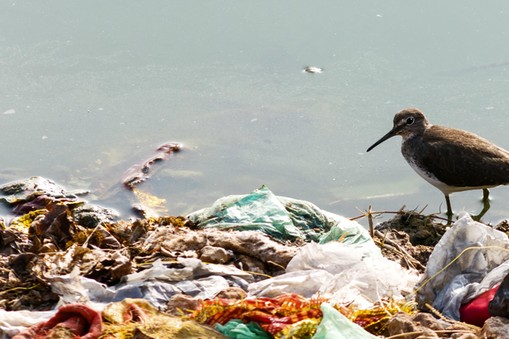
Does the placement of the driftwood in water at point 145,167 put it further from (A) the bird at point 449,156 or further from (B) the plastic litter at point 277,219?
(A) the bird at point 449,156

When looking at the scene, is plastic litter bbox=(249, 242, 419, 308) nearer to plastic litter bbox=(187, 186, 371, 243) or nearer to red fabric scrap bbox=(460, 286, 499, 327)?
red fabric scrap bbox=(460, 286, 499, 327)

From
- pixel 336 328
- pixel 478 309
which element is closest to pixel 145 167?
pixel 478 309

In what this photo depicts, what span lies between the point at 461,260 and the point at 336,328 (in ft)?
4.07

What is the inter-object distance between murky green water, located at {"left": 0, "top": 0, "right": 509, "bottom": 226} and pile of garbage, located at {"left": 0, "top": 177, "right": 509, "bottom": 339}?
162 cm

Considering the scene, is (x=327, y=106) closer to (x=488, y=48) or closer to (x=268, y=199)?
(x=488, y=48)

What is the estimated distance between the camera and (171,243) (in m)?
6.10

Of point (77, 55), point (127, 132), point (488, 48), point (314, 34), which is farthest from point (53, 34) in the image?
point (488, 48)

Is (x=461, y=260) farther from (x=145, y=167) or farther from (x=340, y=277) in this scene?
(x=145, y=167)

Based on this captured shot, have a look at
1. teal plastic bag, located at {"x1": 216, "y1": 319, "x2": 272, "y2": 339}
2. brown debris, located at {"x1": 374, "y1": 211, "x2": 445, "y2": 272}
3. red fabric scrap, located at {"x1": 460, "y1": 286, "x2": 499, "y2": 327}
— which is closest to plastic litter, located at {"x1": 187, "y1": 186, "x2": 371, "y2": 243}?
brown debris, located at {"x1": 374, "y1": 211, "x2": 445, "y2": 272}

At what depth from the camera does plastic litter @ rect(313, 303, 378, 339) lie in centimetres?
446

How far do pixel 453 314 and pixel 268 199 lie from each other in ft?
6.42

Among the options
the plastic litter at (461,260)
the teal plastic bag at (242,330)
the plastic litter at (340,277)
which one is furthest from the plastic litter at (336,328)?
the plastic litter at (461,260)

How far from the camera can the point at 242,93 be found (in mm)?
9508

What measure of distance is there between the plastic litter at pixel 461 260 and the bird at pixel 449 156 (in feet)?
7.91
